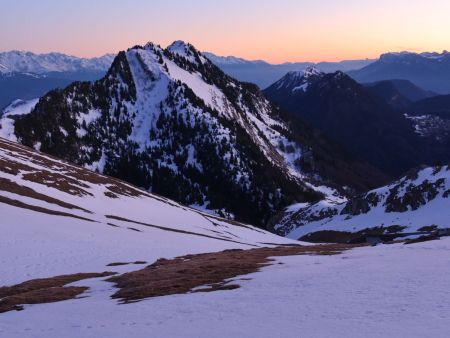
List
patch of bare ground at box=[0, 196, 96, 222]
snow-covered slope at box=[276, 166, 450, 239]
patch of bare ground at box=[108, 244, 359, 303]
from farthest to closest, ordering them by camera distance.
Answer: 1. snow-covered slope at box=[276, 166, 450, 239]
2. patch of bare ground at box=[0, 196, 96, 222]
3. patch of bare ground at box=[108, 244, 359, 303]

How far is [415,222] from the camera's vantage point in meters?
114

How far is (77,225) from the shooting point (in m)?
60.2

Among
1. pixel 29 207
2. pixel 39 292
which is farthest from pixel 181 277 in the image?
pixel 29 207

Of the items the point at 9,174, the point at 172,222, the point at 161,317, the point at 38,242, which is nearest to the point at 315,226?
the point at 172,222

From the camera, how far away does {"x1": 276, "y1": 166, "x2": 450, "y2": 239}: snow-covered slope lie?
11454cm

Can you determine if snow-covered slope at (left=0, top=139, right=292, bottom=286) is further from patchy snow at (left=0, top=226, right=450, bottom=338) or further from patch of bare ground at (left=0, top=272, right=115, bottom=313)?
patchy snow at (left=0, top=226, right=450, bottom=338)

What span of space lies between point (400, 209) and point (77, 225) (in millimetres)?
92807

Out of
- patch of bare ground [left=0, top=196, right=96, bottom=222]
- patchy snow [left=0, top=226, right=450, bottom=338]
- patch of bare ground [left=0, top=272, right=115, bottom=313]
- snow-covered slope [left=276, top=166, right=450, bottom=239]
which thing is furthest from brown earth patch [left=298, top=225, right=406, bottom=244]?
patch of bare ground [left=0, top=272, right=115, bottom=313]

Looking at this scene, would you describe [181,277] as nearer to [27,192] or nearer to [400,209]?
[27,192]

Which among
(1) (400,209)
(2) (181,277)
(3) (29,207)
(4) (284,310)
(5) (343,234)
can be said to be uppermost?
(3) (29,207)

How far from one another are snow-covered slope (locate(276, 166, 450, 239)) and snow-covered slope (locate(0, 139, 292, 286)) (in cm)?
3747

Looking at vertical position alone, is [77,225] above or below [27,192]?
below

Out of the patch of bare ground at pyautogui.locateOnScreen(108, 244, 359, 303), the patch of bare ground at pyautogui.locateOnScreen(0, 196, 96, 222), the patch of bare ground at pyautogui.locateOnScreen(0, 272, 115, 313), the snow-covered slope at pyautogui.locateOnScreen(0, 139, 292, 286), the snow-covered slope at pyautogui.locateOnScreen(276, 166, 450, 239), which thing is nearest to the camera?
the patch of bare ground at pyautogui.locateOnScreen(0, 272, 115, 313)

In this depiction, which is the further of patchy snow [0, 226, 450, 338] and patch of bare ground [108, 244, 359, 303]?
patch of bare ground [108, 244, 359, 303]
